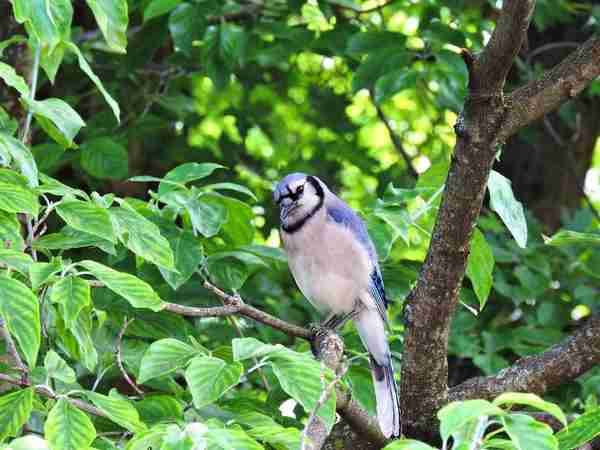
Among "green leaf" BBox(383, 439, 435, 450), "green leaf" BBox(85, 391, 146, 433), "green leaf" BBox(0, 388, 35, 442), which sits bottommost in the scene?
"green leaf" BBox(0, 388, 35, 442)

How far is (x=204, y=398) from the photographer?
6.26 ft

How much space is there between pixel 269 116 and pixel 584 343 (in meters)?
3.49

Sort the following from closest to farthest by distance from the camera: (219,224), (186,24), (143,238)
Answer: (143,238)
(219,224)
(186,24)

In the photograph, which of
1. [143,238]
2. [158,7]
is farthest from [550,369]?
[158,7]

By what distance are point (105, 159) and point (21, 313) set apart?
2138 mm

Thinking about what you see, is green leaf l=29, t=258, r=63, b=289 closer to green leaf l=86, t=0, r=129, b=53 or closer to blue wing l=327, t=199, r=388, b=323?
green leaf l=86, t=0, r=129, b=53

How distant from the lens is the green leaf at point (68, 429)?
5.93 ft

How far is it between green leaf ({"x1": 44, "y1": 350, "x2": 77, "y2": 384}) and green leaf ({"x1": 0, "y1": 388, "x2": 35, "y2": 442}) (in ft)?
0.24

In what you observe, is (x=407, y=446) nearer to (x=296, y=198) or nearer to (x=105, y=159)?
(x=296, y=198)

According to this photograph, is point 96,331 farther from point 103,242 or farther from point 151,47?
point 151,47

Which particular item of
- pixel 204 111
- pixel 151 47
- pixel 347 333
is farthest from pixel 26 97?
pixel 204 111

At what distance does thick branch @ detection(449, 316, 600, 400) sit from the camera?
283cm

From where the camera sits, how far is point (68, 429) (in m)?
1.83

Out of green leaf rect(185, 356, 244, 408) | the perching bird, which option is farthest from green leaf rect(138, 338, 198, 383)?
the perching bird
